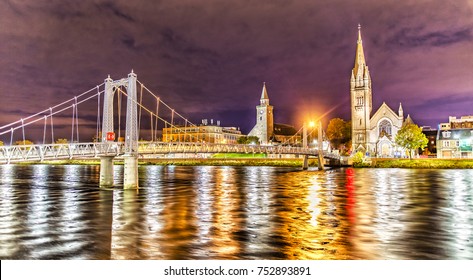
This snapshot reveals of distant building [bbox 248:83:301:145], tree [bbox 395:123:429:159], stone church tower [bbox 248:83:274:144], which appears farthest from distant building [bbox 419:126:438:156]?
stone church tower [bbox 248:83:274:144]

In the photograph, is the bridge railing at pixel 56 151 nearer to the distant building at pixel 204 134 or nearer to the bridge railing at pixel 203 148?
the bridge railing at pixel 203 148

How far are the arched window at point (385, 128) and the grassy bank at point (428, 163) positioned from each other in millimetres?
22390

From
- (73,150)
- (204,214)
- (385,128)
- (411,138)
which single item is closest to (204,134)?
(385,128)

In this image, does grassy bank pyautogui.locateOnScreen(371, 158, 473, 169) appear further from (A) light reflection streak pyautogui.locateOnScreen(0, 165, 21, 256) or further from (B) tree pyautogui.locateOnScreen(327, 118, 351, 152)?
(A) light reflection streak pyautogui.locateOnScreen(0, 165, 21, 256)

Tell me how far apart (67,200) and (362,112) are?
88695mm

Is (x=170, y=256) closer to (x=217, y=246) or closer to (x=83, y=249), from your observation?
(x=217, y=246)

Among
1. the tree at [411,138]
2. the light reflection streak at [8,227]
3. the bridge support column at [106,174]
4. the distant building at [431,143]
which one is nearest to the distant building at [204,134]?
the distant building at [431,143]

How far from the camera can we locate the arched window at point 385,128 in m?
96.7

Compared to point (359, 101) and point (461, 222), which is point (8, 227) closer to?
point (461, 222)

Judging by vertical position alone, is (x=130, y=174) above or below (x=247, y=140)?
below

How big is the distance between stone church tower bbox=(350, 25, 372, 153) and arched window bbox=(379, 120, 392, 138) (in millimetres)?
2980

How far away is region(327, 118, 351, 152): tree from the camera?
113188 mm

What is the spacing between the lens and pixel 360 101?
107 meters

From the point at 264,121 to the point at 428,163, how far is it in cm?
8514
